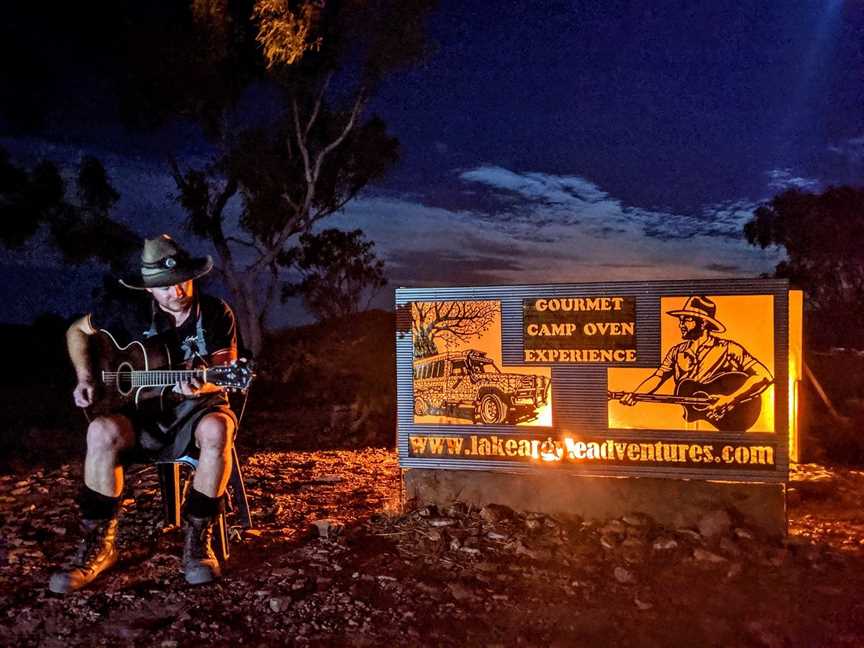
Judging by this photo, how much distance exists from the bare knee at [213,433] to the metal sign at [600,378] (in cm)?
171

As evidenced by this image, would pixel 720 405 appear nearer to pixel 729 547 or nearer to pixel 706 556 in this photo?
pixel 729 547

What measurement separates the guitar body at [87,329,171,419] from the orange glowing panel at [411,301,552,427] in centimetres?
197

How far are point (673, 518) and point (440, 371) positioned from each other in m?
1.98

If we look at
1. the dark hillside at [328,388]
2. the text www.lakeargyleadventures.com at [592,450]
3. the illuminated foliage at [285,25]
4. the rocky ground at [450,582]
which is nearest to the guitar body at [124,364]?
the rocky ground at [450,582]

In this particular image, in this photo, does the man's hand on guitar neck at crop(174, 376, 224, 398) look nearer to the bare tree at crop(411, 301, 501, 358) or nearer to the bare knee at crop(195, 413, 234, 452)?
the bare knee at crop(195, 413, 234, 452)

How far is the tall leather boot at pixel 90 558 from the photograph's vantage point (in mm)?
4359

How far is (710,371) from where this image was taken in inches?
211

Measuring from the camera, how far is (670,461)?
5449 mm

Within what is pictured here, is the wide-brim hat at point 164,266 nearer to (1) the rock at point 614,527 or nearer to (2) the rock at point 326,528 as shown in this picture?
(2) the rock at point 326,528

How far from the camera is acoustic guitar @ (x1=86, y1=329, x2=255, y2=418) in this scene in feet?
15.8

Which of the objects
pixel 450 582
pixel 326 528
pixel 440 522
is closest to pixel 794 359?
pixel 440 522

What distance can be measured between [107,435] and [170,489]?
2.15 ft

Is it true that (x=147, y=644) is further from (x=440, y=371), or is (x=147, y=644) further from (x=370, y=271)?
(x=370, y=271)

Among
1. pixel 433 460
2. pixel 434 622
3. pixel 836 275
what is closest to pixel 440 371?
pixel 433 460
